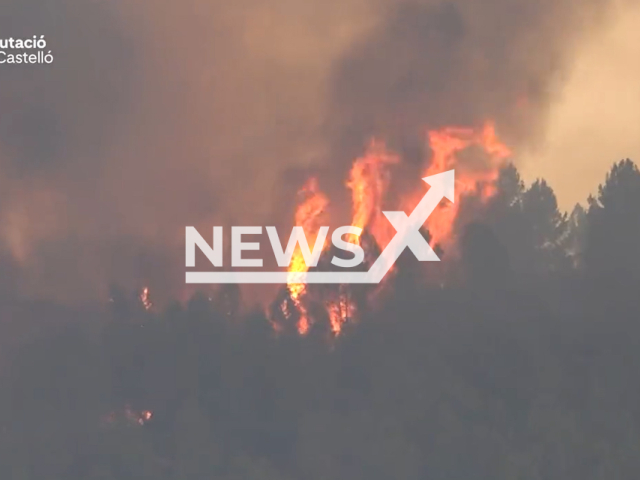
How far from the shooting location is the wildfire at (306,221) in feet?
178

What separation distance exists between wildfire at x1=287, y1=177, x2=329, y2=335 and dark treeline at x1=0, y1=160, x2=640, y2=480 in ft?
5.82

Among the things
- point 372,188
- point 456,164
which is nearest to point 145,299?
point 372,188

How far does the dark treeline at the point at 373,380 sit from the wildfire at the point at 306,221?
178cm

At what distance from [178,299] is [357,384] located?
7791 mm

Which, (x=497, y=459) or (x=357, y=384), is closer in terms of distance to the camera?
(x=497, y=459)

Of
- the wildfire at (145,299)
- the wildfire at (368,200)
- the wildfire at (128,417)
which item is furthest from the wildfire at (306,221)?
the wildfire at (128,417)

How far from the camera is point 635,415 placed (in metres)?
50.3

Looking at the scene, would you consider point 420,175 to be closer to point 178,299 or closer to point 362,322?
point 362,322

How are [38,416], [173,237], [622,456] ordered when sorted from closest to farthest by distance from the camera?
[622,456], [38,416], [173,237]

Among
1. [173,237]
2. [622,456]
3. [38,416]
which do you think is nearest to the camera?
[622,456]

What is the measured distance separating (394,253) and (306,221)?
11.8 ft

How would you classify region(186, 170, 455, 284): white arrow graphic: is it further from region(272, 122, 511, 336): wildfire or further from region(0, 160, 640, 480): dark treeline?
region(0, 160, 640, 480): dark treeline

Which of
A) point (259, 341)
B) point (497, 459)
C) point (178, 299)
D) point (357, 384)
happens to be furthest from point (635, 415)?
point (178, 299)

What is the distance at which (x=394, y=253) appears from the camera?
5425 cm
